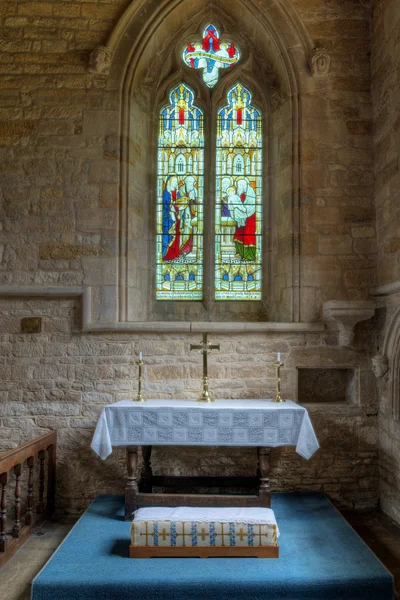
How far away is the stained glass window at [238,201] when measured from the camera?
21.1 ft

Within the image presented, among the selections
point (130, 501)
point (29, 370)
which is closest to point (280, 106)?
point (29, 370)

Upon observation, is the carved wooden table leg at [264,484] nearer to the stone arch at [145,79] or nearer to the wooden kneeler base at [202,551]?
the wooden kneeler base at [202,551]

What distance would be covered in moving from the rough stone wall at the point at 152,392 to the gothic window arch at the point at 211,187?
34.4 inches

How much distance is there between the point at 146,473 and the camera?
5367 millimetres

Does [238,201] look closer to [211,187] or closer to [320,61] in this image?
[211,187]

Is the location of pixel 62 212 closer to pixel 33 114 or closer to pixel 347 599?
pixel 33 114

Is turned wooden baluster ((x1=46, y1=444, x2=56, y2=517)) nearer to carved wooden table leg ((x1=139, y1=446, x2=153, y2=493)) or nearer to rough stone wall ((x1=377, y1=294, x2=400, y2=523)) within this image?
carved wooden table leg ((x1=139, y1=446, x2=153, y2=493))

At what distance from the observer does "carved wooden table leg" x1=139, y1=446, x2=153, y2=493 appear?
17.4 feet

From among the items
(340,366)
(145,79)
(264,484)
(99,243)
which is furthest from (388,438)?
(145,79)

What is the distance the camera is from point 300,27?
6.06m

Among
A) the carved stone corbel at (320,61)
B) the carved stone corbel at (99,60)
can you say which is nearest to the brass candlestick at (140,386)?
the carved stone corbel at (99,60)

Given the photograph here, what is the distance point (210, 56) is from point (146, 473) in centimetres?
467

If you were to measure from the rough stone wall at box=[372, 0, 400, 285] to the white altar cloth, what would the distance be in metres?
1.68

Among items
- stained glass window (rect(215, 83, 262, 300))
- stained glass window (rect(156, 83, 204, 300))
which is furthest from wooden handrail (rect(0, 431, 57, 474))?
stained glass window (rect(215, 83, 262, 300))
